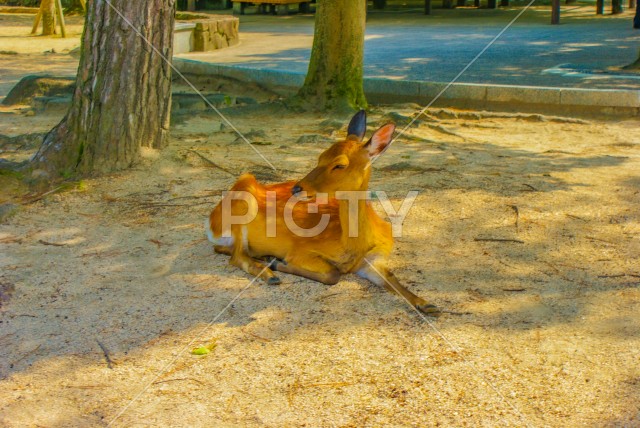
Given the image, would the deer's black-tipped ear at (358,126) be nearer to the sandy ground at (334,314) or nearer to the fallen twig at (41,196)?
the sandy ground at (334,314)

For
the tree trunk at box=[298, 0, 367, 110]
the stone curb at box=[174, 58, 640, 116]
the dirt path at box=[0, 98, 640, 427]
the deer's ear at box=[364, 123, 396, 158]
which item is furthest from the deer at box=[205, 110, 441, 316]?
the stone curb at box=[174, 58, 640, 116]

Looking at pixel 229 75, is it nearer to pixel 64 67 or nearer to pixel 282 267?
pixel 64 67

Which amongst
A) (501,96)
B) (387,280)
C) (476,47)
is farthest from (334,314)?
(476,47)

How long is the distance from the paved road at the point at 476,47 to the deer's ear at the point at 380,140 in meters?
6.82

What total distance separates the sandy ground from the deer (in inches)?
4.4

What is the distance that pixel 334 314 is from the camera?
435 centimetres

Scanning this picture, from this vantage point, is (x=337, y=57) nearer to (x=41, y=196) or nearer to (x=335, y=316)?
(x=41, y=196)

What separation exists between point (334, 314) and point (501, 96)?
21.0ft

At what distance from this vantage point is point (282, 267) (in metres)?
4.82

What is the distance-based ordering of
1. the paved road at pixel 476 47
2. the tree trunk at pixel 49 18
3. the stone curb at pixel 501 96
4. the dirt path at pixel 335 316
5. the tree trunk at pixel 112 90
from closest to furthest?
the dirt path at pixel 335 316 < the tree trunk at pixel 112 90 < the stone curb at pixel 501 96 < the paved road at pixel 476 47 < the tree trunk at pixel 49 18

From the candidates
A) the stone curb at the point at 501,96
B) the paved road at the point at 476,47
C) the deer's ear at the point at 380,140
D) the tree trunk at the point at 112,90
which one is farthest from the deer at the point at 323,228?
the paved road at the point at 476,47

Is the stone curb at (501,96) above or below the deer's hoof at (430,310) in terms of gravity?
above

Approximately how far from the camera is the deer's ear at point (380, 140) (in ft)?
14.0

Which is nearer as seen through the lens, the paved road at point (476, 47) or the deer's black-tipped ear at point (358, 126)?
the deer's black-tipped ear at point (358, 126)
